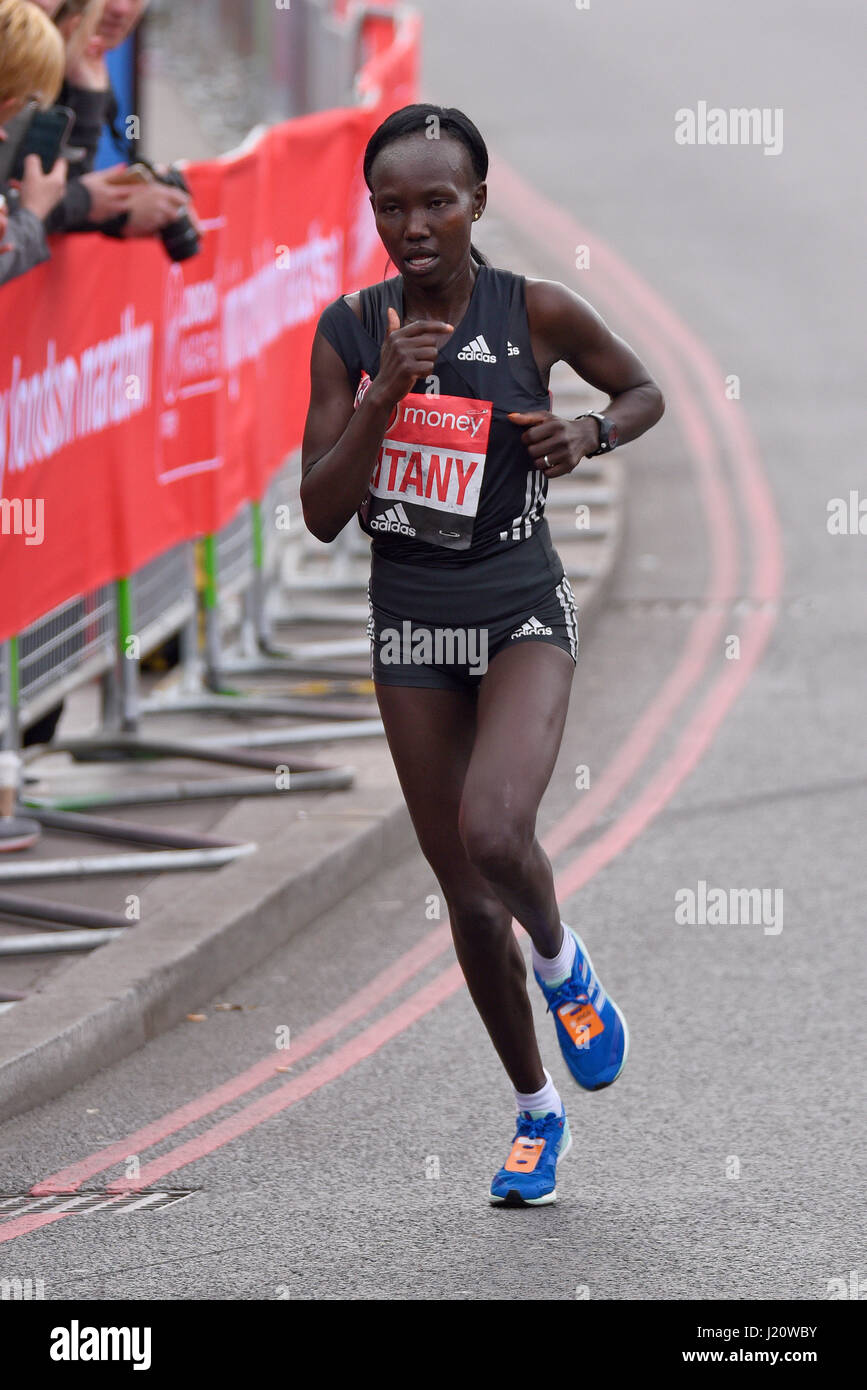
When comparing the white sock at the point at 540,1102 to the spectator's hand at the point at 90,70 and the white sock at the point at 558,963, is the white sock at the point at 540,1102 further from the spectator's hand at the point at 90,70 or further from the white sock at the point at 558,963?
the spectator's hand at the point at 90,70

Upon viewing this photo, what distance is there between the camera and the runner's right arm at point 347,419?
442 centimetres

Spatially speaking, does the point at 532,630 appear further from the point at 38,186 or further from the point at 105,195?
the point at 105,195

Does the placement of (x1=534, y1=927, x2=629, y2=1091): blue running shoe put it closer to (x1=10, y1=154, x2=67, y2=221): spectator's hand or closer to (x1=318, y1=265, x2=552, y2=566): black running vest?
(x1=318, y1=265, x2=552, y2=566): black running vest

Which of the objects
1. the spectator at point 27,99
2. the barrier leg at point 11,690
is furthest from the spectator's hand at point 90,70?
the barrier leg at point 11,690

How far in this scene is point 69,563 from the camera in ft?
24.6

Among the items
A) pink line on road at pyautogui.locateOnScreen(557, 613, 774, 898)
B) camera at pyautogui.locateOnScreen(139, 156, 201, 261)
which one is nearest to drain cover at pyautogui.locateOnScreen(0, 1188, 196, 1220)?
pink line on road at pyautogui.locateOnScreen(557, 613, 774, 898)

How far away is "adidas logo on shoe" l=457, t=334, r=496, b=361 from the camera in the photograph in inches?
185

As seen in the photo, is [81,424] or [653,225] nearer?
[81,424]

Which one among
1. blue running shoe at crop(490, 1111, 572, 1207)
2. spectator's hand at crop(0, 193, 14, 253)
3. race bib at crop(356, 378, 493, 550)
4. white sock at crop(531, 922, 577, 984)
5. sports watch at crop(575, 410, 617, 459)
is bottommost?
blue running shoe at crop(490, 1111, 572, 1207)

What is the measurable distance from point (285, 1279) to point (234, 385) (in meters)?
5.15

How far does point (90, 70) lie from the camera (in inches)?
300

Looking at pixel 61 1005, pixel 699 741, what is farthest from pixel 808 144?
pixel 61 1005

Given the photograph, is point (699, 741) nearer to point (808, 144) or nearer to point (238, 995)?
point (238, 995)

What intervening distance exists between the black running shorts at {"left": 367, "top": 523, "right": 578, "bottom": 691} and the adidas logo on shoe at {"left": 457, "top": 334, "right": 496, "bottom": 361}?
42 cm
